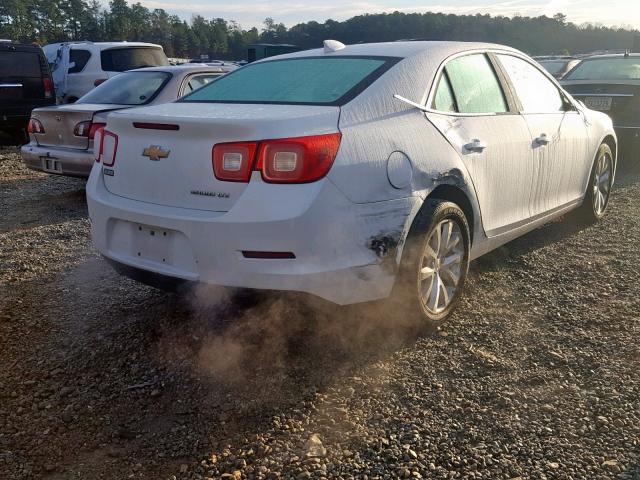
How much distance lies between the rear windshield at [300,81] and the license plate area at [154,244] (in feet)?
2.94

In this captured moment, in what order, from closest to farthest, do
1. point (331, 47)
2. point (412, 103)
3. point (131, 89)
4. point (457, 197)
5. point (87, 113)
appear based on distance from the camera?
point (412, 103)
point (457, 197)
point (331, 47)
point (87, 113)
point (131, 89)

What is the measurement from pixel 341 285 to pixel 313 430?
2.17 ft

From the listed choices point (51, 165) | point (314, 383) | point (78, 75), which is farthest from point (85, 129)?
point (78, 75)

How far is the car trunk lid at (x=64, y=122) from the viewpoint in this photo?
21.3 feet

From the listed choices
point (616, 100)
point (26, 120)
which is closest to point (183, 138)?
point (616, 100)

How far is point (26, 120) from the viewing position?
10945 millimetres

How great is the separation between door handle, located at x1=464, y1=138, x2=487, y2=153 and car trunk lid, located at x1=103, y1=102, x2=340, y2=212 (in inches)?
37.0

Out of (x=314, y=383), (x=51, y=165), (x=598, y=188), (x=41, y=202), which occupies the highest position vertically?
(x=51, y=165)

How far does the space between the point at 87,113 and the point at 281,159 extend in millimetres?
4380

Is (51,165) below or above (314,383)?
above

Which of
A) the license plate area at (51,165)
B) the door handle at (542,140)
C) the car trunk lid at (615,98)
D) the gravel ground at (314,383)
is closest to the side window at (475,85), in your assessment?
the door handle at (542,140)

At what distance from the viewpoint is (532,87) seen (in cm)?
462

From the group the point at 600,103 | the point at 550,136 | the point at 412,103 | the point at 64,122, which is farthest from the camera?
the point at 600,103

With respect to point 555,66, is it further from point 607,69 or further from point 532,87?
point 532,87
